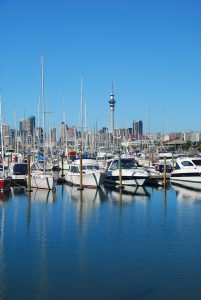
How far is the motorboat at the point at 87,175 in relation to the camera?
153 feet

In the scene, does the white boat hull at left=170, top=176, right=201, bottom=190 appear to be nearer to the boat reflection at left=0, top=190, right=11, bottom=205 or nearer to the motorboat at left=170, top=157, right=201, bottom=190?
the motorboat at left=170, top=157, right=201, bottom=190

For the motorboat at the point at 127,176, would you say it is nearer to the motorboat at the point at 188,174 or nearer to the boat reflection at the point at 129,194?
the boat reflection at the point at 129,194

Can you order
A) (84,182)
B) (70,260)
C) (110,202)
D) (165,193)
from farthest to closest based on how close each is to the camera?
(84,182)
(165,193)
(110,202)
(70,260)

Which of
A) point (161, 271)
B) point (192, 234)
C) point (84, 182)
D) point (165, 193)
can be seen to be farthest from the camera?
point (84, 182)

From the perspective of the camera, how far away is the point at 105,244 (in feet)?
78.0

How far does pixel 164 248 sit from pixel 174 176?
88.9 feet

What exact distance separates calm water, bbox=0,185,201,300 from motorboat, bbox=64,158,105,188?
312 inches

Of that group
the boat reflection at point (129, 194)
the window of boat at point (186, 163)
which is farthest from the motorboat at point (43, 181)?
the window of boat at point (186, 163)

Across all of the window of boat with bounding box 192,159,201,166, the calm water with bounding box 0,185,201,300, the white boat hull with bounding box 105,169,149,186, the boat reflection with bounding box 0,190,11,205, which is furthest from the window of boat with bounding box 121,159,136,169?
the boat reflection with bounding box 0,190,11,205

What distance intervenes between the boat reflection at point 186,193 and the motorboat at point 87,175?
7.74 metres

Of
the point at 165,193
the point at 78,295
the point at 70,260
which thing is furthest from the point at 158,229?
the point at 165,193

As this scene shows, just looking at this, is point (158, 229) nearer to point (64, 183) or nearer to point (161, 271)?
point (161, 271)

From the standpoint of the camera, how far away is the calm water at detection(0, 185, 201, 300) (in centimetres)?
1731

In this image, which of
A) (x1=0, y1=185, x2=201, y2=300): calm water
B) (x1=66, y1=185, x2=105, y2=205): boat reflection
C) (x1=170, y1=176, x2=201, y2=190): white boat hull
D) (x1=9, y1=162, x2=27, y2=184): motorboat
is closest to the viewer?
(x1=0, y1=185, x2=201, y2=300): calm water
